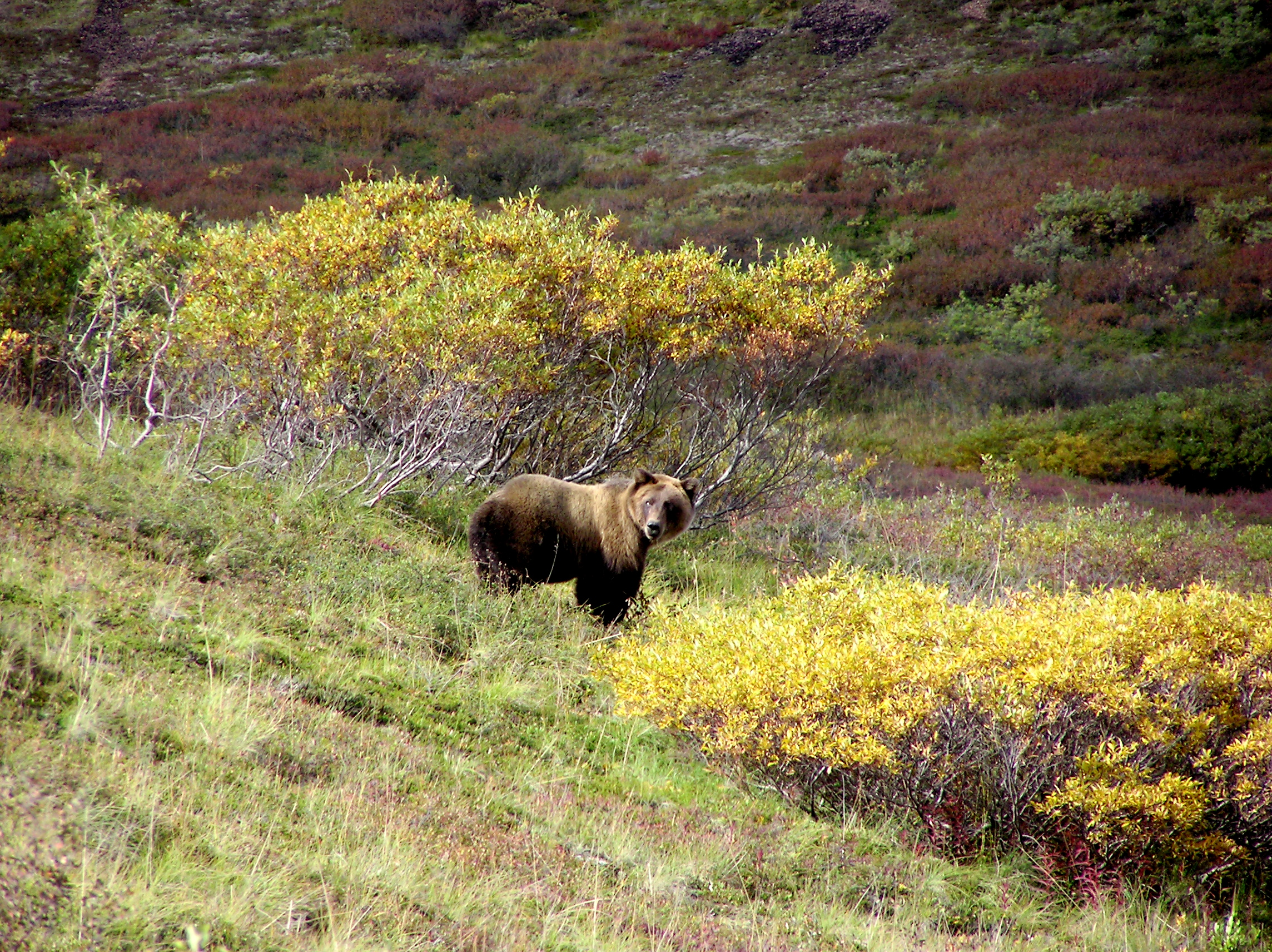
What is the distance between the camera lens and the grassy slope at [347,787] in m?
2.96

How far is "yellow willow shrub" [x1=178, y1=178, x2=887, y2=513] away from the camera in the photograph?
8.57 metres

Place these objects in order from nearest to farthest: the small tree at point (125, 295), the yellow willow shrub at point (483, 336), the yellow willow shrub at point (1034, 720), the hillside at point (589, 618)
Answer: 1. the hillside at point (589, 618)
2. the yellow willow shrub at point (1034, 720)
3. the yellow willow shrub at point (483, 336)
4. the small tree at point (125, 295)

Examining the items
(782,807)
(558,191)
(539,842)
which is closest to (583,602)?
(782,807)

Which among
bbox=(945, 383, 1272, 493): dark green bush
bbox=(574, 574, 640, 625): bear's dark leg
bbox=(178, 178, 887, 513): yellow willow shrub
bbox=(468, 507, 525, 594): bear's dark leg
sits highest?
bbox=(178, 178, 887, 513): yellow willow shrub

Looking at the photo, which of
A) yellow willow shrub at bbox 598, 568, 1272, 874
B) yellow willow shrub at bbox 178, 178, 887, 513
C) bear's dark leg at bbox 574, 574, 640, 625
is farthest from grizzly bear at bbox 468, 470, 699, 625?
yellow willow shrub at bbox 598, 568, 1272, 874

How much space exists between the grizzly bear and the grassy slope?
43cm

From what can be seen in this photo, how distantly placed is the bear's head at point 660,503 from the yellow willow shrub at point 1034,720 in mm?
2002

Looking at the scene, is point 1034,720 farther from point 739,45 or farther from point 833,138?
point 739,45

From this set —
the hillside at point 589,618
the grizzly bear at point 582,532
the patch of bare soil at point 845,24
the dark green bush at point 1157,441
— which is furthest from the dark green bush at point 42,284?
the patch of bare soil at point 845,24

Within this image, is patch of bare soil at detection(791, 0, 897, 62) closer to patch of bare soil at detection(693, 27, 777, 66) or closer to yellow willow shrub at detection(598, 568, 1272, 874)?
patch of bare soil at detection(693, 27, 777, 66)

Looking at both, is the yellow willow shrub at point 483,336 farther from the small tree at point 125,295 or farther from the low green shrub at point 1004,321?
the low green shrub at point 1004,321

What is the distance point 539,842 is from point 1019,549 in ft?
30.9

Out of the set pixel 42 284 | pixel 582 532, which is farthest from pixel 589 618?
pixel 42 284

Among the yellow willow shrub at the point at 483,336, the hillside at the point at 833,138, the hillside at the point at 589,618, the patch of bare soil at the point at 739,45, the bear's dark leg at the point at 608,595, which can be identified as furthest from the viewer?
the patch of bare soil at the point at 739,45
